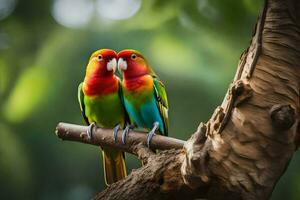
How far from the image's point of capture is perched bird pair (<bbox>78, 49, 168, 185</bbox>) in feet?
6.82

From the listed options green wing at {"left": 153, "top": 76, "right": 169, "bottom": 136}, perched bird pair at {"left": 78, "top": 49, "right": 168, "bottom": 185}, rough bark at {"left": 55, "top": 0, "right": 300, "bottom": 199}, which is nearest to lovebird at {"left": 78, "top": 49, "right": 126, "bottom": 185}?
perched bird pair at {"left": 78, "top": 49, "right": 168, "bottom": 185}

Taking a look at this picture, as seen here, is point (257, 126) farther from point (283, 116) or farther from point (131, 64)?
point (131, 64)

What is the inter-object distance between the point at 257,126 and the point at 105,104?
2.65ft

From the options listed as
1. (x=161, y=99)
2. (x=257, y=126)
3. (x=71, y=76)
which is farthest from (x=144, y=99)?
(x=71, y=76)

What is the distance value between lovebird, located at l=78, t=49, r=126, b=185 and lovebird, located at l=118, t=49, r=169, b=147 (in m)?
0.04

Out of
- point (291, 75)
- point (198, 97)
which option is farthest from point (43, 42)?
point (291, 75)

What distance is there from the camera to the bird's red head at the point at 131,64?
2.00 m

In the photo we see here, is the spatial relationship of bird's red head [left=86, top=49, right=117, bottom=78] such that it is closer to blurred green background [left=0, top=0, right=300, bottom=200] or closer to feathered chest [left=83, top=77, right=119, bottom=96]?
feathered chest [left=83, top=77, right=119, bottom=96]

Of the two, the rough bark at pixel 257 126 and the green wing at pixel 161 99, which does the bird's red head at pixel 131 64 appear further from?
the rough bark at pixel 257 126

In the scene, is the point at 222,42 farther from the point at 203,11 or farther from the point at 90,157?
the point at 90,157

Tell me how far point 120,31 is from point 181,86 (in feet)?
1.52

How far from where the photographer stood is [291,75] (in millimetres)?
1480

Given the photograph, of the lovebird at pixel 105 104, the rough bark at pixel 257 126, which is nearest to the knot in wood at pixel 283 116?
the rough bark at pixel 257 126

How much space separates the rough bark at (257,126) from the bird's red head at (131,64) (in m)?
0.55
